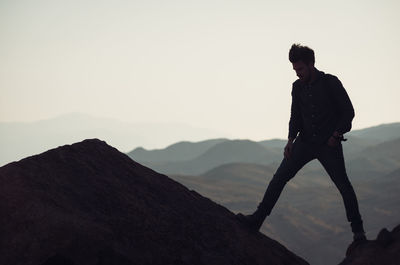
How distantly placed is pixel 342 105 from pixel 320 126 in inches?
11.1

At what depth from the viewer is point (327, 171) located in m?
4.79

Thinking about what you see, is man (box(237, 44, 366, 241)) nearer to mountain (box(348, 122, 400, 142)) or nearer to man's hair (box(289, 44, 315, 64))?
man's hair (box(289, 44, 315, 64))

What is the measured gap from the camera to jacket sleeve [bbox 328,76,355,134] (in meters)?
4.49

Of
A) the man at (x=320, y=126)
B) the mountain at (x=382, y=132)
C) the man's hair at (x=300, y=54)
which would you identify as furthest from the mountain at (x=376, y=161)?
the man's hair at (x=300, y=54)

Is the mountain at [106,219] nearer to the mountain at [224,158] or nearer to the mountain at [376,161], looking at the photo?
the mountain at [376,161]

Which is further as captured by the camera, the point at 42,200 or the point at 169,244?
the point at 169,244

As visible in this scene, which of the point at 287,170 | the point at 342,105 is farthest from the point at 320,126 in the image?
the point at 287,170

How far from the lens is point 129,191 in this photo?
4555mm

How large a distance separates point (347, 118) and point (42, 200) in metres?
2.61

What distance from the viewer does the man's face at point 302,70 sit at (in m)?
4.60

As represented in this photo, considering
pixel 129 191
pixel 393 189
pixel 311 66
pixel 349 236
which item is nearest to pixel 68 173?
pixel 129 191

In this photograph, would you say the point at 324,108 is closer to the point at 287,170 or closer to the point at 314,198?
the point at 287,170

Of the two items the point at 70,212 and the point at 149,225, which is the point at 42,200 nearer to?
the point at 70,212

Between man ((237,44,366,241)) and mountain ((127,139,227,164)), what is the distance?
261 feet
